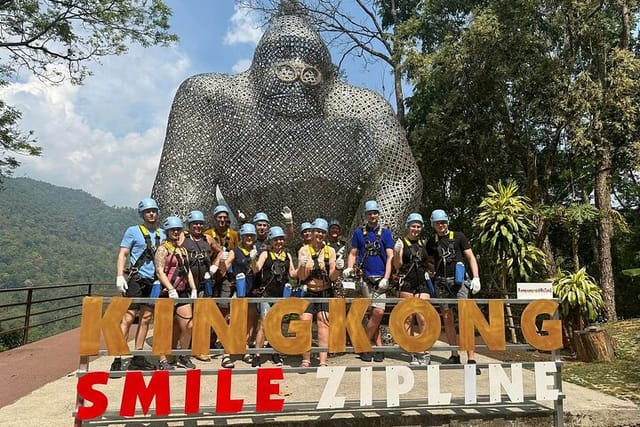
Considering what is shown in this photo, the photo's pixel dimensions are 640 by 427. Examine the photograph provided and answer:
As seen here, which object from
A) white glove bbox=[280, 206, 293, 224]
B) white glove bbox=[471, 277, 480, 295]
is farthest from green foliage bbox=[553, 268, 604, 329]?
white glove bbox=[280, 206, 293, 224]

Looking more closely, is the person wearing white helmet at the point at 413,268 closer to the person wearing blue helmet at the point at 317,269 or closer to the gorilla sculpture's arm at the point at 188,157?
the person wearing blue helmet at the point at 317,269

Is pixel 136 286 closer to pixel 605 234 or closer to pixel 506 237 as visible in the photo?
pixel 506 237

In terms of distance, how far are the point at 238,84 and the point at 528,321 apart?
450cm

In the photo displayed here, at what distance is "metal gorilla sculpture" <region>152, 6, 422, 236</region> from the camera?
6305 millimetres

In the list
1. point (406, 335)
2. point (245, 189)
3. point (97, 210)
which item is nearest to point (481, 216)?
point (245, 189)

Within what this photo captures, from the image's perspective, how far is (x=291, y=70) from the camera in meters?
6.47

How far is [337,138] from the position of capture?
6.64 metres

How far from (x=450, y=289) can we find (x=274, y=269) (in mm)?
1587

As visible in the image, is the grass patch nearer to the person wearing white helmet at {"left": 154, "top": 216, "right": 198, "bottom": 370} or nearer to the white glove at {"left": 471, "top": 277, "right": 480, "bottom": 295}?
the white glove at {"left": 471, "top": 277, "right": 480, "bottom": 295}

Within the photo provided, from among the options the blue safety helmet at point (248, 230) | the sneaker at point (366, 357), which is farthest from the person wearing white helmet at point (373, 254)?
the blue safety helmet at point (248, 230)

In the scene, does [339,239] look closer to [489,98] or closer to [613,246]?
[489,98]

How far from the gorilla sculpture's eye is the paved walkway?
330 cm

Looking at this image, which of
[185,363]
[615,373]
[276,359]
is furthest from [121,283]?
[615,373]

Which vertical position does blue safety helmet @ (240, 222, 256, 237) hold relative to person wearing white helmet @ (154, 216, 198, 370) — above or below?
above
